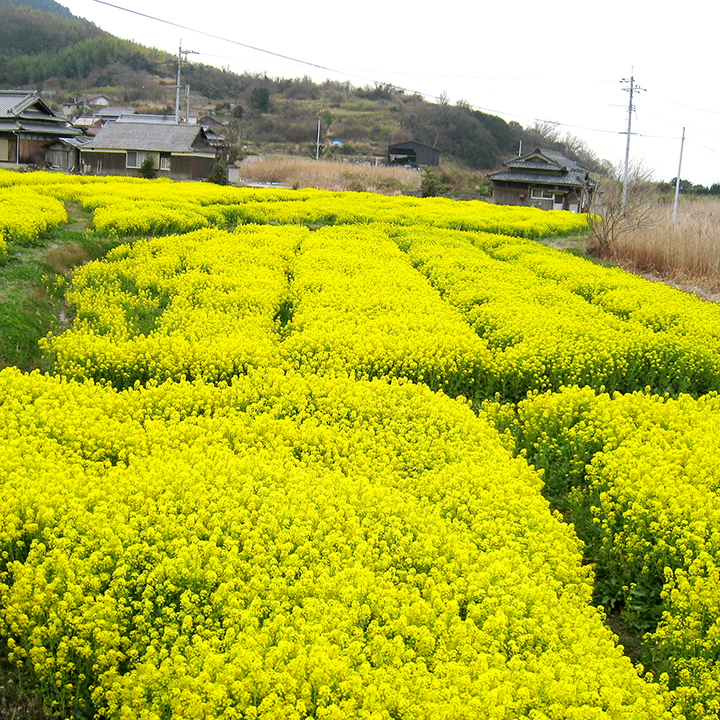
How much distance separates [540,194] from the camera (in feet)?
155

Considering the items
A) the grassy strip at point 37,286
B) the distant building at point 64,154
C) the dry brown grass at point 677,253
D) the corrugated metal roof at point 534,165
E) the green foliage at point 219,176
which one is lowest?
the grassy strip at point 37,286

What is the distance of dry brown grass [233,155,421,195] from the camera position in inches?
1902

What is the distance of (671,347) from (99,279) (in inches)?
420

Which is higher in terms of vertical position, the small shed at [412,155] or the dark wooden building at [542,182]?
the small shed at [412,155]

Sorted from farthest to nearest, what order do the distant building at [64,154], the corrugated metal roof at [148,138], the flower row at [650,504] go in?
the distant building at [64,154] < the corrugated metal roof at [148,138] < the flower row at [650,504]

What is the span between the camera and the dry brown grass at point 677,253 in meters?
21.0

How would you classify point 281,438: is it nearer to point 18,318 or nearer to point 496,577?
point 496,577

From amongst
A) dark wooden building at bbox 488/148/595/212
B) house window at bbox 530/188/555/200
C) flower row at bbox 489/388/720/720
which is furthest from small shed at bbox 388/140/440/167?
flower row at bbox 489/388/720/720

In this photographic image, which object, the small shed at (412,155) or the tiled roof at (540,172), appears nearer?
the tiled roof at (540,172)

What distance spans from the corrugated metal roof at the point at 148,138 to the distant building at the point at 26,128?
7.91 ft

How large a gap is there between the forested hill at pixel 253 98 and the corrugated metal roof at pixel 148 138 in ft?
104

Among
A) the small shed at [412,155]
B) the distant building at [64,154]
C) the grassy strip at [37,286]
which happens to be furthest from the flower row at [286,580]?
the small shed at [412,155]

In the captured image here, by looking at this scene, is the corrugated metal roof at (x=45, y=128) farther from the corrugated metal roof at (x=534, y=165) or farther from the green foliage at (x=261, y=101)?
the green foliage at (x=261, y=101)

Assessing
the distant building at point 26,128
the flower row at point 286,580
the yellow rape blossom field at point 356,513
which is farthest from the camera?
the distant building at point 26,128
